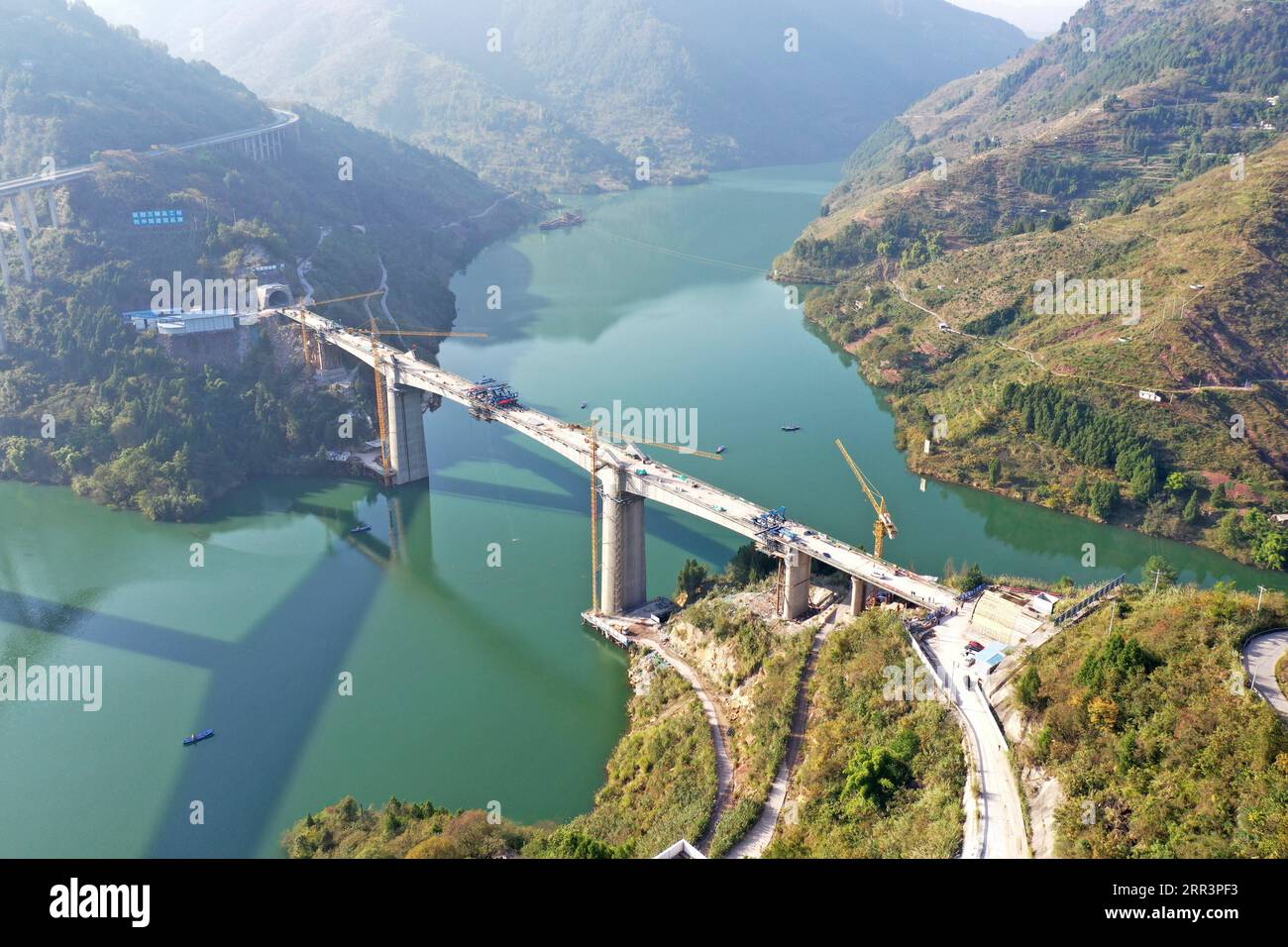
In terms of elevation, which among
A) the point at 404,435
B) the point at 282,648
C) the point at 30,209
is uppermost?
the point at 30,209

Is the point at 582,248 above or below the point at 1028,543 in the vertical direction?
above

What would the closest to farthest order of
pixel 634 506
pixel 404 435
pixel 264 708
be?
pixel 264 708
pixel 634 506
pixel 404 435

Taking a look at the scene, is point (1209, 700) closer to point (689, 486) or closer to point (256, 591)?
→ point (689, 486)

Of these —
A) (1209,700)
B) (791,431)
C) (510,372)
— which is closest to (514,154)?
Answer: (510,372)

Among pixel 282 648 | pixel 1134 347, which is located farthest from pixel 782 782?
pixel 1134 347

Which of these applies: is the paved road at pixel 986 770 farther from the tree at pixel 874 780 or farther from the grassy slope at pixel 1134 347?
the grassy slope at pixel 1134 347

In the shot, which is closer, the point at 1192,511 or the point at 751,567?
the point at 751,567

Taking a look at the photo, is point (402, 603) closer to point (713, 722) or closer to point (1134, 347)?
point (713, 722)
